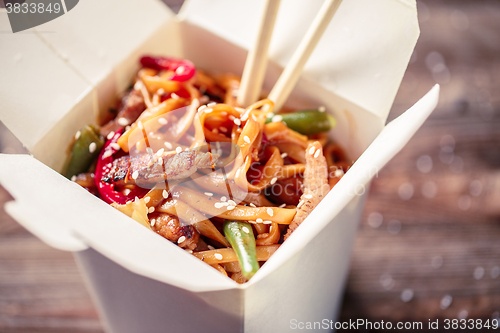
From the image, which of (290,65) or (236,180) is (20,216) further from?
(290,65)

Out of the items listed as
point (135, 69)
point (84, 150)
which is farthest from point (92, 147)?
point (135, 69)

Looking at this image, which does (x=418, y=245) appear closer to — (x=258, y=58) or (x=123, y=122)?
(x=258, y=58)

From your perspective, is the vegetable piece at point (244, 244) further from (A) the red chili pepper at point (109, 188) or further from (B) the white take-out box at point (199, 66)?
(A) the red chili pepper at point (109, 188)

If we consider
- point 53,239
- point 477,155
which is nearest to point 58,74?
point 53,239

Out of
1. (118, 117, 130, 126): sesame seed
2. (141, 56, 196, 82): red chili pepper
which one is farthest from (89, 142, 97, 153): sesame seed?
(141, 56, 196, 82): red chili pepper

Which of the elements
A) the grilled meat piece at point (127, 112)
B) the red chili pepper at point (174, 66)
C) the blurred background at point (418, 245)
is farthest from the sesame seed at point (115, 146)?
the blurred background at point (418, 245)

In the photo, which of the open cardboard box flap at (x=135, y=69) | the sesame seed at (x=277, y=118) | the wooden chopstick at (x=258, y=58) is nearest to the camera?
the open cardboard box flap at (x=135, y=69)

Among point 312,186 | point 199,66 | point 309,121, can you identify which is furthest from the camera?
point 199,66
